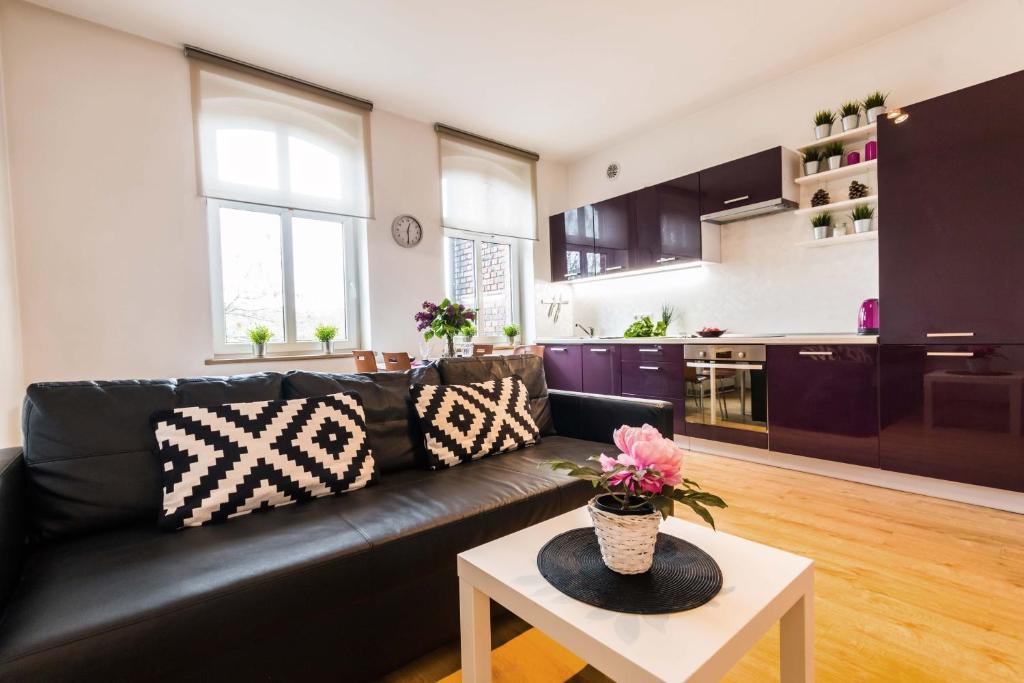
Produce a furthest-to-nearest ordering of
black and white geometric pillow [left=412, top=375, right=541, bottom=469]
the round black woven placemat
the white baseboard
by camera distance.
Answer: the white baseboard
black and white geometric pillow [left=412, top=375, right=541, bottom=469]
the round black woven placemat

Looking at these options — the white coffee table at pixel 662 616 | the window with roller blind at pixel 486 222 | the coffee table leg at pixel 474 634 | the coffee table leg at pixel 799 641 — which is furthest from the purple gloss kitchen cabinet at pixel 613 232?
the coffee table leg at pixel 474 634

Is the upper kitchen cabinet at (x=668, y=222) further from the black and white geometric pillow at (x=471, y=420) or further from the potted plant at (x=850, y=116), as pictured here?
the black and white geometric pillow at (x=471, y=420)

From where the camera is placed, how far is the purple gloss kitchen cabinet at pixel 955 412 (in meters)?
2.37

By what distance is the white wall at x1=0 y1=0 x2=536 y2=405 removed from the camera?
9.09 feet

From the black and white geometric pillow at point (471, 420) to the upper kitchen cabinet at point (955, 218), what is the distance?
89.0 inches

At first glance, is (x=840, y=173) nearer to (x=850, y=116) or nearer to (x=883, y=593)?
(x=850, y=116)

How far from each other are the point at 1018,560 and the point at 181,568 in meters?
3.00

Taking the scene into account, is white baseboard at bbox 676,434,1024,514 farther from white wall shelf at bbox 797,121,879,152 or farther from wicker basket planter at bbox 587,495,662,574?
wicker basket planter at bbox 587,495,662,574

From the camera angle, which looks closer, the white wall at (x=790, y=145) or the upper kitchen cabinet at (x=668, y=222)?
the white wall at (x=790, y=145)

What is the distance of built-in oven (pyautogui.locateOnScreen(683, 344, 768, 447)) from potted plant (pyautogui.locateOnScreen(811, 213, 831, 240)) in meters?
1.00

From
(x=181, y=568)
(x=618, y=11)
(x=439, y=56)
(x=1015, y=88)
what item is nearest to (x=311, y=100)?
(x=439, y=56)

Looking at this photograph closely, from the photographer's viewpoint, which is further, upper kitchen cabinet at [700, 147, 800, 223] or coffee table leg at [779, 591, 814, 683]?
upper kitchen cabinet at [700, 147, 800, 223]

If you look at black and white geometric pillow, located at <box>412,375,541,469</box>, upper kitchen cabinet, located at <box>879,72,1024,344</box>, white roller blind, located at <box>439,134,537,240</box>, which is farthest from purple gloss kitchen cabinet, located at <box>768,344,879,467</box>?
white roller blind, located at <box>439,134,537,240</box>

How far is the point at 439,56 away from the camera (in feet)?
11.2
